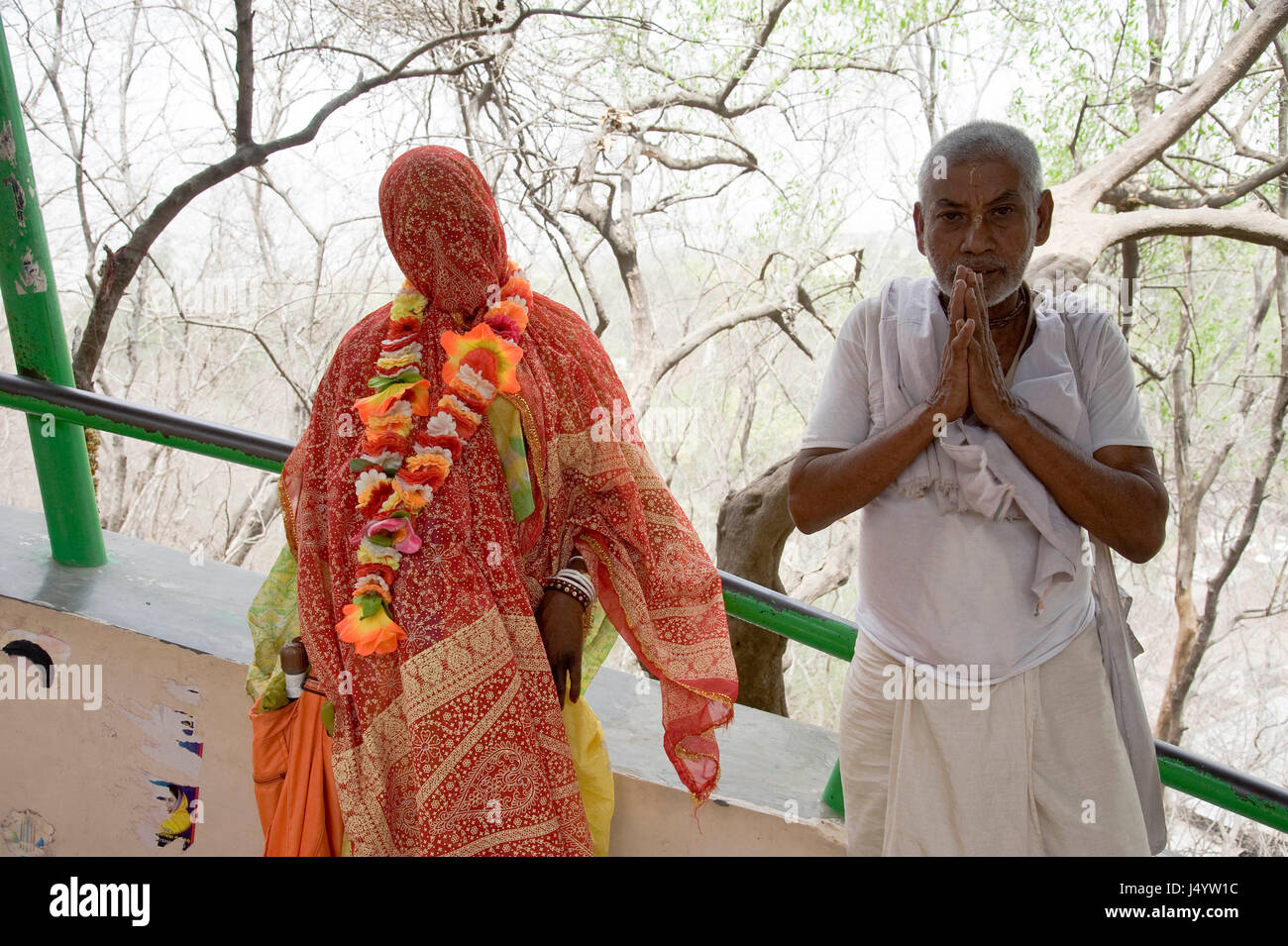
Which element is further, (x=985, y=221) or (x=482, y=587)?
(x=482, y=587)

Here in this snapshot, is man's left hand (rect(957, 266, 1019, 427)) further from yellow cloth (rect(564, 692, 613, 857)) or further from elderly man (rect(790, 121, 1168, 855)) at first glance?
yellow cloth (rect(564, 692, 613, 857))

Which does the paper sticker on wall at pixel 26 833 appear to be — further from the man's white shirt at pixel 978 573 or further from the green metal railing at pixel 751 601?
the man's white shirt at pixel 978 573

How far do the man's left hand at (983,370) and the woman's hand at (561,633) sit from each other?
723 millimetres

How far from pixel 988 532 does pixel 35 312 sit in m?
2.23

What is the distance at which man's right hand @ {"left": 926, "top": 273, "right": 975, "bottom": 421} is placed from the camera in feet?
4.66

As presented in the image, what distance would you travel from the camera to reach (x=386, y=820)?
1633 millimetres

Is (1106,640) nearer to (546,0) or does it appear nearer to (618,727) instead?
(618,727)

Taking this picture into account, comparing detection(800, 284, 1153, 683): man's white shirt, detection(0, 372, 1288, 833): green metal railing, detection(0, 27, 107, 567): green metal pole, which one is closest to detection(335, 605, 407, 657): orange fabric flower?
detection(0, 372, 1288, 833): green metal railing

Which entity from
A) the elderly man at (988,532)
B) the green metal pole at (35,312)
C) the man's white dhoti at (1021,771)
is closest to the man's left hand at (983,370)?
the elderly man at (988,532)

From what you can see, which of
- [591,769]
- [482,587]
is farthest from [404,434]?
[591,769]

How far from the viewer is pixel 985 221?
1494 mm

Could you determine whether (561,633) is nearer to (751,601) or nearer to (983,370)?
(751,601)

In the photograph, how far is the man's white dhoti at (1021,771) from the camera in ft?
4.66
